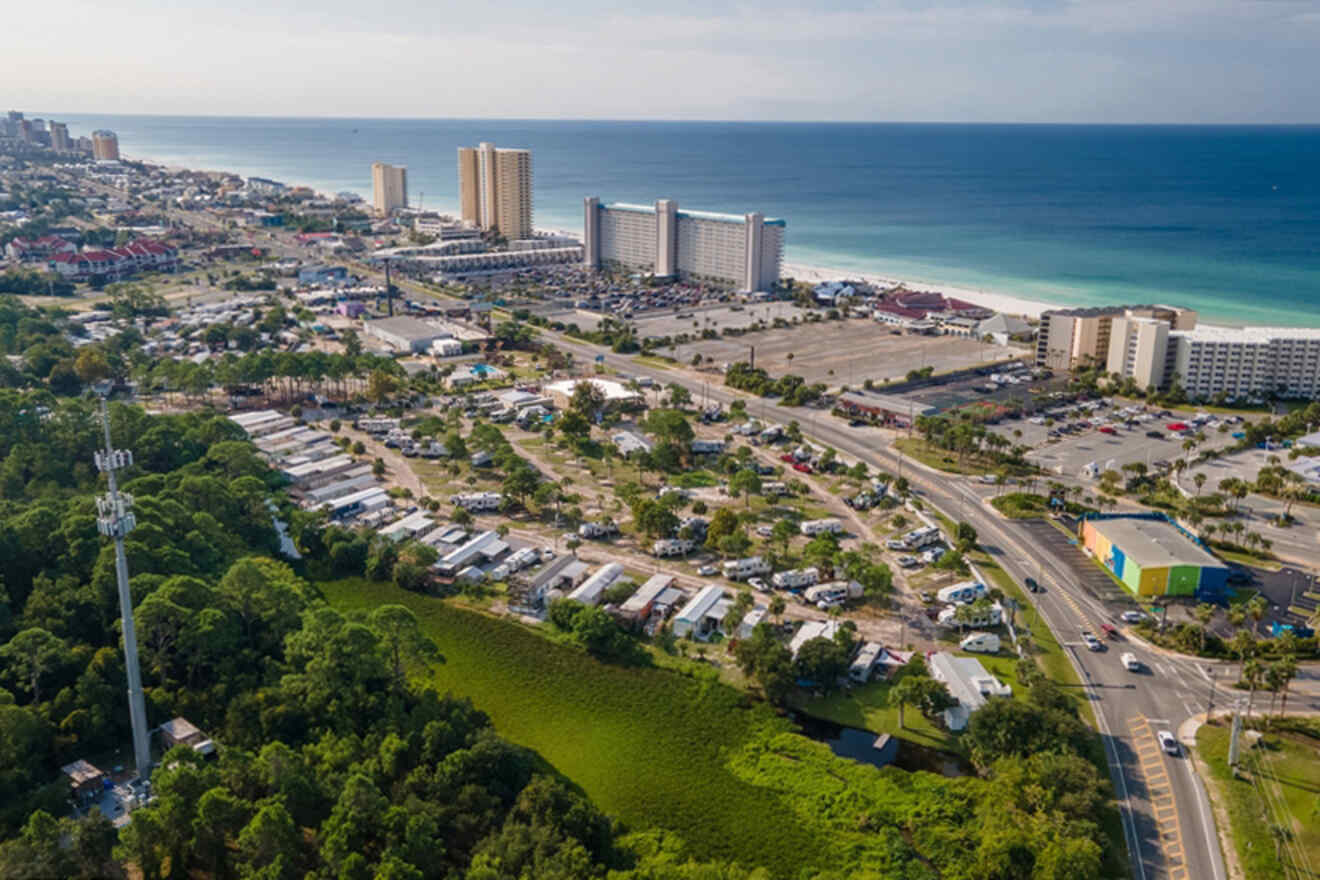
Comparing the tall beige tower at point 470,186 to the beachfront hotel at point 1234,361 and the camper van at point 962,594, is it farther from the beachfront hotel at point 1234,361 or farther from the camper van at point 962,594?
the camper van at point 962,594

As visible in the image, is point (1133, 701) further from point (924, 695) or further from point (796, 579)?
point (796, 579)

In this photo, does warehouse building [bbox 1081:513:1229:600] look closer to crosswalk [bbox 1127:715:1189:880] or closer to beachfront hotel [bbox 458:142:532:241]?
crosswalk [bbox 1127:715:1189:880]

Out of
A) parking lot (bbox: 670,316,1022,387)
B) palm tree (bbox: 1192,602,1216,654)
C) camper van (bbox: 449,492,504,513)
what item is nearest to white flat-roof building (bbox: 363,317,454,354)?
parking lot (bbox: 670,316,1022,387)

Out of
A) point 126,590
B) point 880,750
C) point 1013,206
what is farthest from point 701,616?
point 1013,206

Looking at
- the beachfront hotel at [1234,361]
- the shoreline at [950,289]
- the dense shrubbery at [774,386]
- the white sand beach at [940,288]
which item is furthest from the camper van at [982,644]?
the white sand beach at [940,288]

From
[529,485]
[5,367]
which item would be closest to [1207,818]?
[529,485]
